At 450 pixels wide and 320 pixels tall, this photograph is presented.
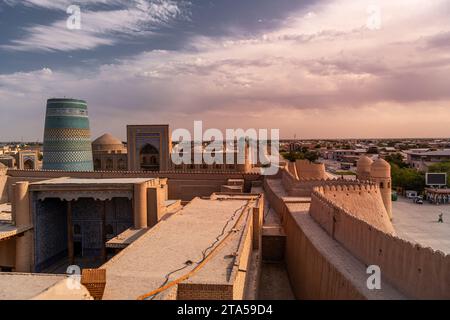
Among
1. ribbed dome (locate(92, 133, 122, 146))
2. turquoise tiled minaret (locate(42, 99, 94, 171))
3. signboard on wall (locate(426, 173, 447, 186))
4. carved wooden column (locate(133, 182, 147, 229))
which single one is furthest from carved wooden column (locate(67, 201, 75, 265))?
signboard on wall (locate(426, 173, 447, 186))

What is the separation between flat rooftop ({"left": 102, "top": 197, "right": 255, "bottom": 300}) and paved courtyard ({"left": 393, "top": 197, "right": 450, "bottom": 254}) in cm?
913

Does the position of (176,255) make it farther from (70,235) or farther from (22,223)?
(70,235)

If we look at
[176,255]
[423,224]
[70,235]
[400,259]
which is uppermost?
[400,259]

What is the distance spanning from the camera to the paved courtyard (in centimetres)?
1683

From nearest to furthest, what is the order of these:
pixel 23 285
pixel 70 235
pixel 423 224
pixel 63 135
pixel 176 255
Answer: pixel 23 285, pixel 176 255, pixel 70 235, pixel 423 224, pixel 63 135

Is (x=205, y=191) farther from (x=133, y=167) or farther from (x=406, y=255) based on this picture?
(x=406, y=255)

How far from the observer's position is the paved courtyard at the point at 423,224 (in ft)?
55.2

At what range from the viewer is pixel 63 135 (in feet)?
76.7

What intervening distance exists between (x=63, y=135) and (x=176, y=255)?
18533 mm

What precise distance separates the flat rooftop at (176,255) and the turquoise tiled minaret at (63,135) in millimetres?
14583

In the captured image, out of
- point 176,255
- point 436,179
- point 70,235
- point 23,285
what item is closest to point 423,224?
point 436,179

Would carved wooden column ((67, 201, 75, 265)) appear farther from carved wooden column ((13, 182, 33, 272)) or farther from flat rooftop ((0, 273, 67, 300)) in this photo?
flat rooftop ((0, 273, 67, 300))

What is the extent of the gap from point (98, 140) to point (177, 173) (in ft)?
54.2
